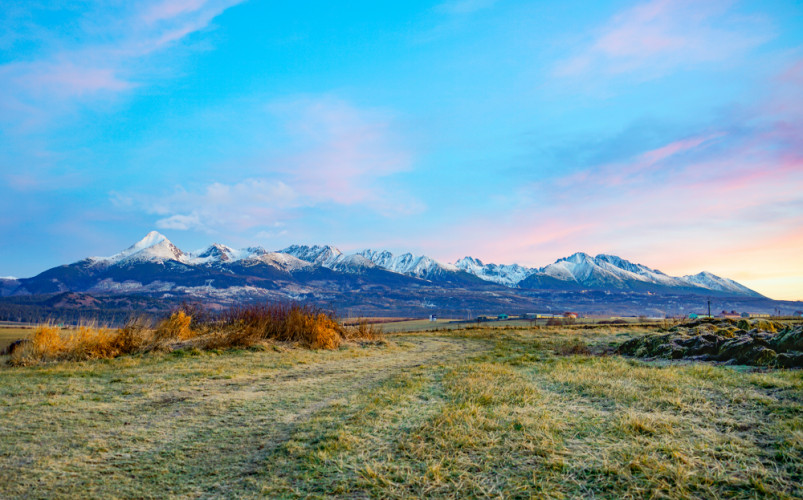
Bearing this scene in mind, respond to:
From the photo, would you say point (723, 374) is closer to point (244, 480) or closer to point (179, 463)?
point (244, 480)

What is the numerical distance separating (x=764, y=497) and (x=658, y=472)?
0.73 meters

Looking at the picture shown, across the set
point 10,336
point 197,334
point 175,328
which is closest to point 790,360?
point 197,334

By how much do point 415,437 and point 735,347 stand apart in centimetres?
1163

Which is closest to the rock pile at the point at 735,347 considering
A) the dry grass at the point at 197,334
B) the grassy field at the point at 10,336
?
the dry grass at the point at 197,334

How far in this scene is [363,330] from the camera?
2334 centimetres

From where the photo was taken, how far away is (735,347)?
12.0 metres

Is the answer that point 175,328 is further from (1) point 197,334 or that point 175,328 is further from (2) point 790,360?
(2) point 790,360

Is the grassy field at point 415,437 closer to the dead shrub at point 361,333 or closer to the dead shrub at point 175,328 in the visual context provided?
the dead shrub at point 175,328

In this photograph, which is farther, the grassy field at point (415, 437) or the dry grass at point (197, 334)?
the dry grass at point (197, 334)

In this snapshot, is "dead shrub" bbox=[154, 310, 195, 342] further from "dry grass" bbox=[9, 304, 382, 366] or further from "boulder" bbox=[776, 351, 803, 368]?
"boulder" bbox=[776, 351, 803, 368]

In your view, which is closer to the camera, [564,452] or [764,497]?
[764,497]

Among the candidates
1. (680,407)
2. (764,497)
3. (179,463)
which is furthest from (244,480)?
(680,407)

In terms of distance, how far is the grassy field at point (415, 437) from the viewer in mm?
3910

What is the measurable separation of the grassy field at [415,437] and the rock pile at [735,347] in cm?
176
